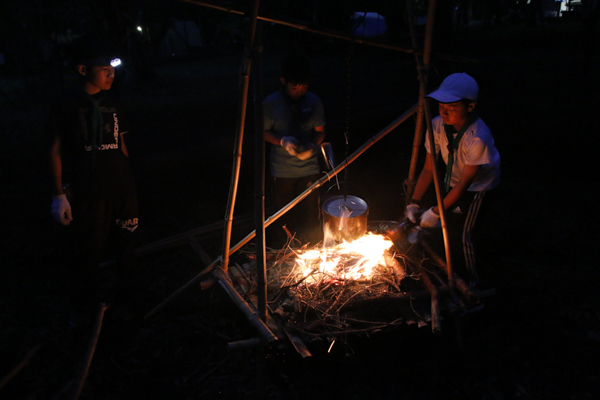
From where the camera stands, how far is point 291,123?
412 cm

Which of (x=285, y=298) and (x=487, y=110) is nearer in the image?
(x=285, y=298)

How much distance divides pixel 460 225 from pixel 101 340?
343 cm

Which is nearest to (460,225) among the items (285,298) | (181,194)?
(285,298)

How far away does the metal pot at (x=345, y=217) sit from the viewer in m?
3.40

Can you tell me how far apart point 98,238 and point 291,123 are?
2120 mm

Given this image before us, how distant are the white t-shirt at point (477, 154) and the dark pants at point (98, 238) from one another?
2.70m

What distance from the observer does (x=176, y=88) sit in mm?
14602

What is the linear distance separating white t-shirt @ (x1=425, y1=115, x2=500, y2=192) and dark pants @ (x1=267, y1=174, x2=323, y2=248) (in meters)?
1.42

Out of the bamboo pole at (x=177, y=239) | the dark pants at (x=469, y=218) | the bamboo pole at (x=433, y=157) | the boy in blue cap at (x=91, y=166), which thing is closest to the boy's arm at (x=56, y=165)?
the boy in blue cap at (x=91, y=166)

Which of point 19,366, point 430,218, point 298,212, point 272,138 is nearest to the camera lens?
point 19,366

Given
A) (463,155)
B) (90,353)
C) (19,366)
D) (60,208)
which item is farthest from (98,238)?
(463,155)

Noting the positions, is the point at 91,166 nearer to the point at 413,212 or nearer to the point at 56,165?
the point at 56,165

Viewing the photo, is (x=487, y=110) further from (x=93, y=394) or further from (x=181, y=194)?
(x=93, y=394)

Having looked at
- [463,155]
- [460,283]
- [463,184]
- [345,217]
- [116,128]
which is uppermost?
[116,128]
